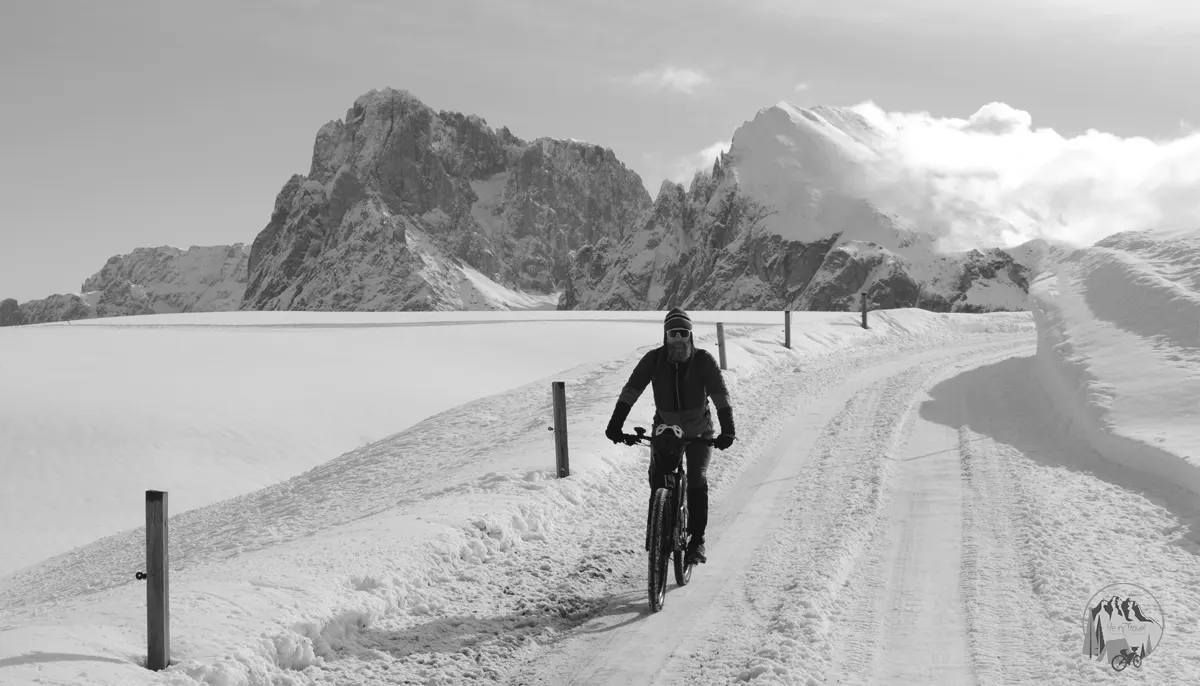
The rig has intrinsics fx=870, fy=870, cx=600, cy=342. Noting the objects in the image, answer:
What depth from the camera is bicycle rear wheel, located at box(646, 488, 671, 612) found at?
6.39m

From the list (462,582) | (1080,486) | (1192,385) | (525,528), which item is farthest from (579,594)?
(1192,385)

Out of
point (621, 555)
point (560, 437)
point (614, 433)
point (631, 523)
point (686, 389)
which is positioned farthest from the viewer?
point (560, 437)

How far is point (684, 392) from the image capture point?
22.0 ft

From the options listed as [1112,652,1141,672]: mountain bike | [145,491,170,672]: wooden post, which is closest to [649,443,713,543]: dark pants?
[1112,652,1141,672]: mountain bike

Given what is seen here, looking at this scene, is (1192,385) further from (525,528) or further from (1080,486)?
(525,528)

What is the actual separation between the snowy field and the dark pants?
475 millimetres

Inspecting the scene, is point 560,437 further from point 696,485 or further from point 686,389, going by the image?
point 686,389

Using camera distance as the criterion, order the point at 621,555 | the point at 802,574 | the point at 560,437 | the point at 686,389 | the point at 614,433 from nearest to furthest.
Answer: the point at 686,389 < the point at 614,433 < the point at 802,574 < the point at 621,555 < the point at 560,437

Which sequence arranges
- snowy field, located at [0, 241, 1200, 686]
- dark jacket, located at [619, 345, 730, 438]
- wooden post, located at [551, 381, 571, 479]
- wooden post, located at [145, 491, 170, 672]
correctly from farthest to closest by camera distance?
wooden post, located at [551, 381, 571, 479] < dark jacket, located at [619, 345, 730, 438] < snowy field, located at [0, 241, 1200, 686] < wooden post, located at [145, 491, 170, 672]

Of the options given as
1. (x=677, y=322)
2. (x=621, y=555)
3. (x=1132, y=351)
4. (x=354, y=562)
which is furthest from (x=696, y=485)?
(x=1132, y=351)

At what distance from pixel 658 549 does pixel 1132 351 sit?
11626 millimetres

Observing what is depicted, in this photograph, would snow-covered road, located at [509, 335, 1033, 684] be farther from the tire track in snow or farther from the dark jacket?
the dark jacket

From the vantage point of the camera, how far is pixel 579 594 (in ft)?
23.0

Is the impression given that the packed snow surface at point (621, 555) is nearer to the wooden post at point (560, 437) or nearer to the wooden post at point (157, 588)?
the wooden post at point (157, 588)
